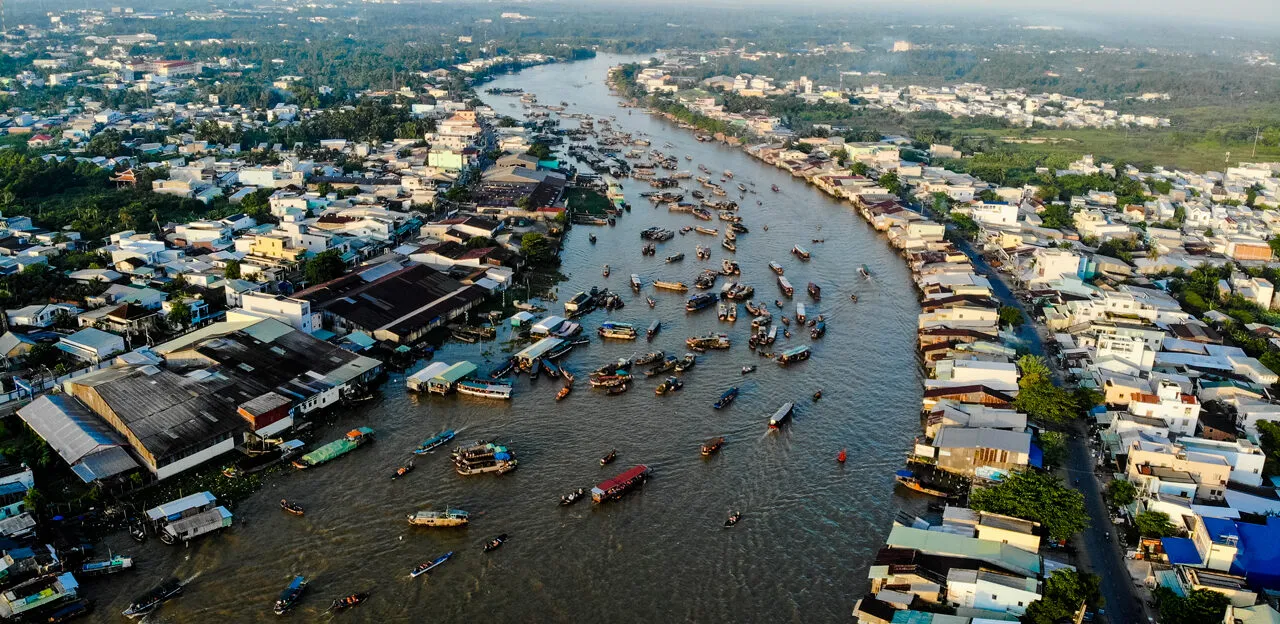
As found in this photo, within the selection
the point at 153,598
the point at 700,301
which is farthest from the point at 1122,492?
the point at 153,598

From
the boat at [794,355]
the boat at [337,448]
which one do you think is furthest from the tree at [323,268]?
the boat at [794,355]

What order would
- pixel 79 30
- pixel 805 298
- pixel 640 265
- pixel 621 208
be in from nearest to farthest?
pixel 805 298 < pixel 640 265 < pixel 621 208 < pixel 79 30

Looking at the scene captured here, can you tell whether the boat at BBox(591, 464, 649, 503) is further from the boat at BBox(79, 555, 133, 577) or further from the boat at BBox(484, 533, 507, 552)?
the boat at BBox(79, 555, 133, 577)

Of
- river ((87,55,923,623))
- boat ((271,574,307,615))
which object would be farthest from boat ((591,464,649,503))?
boat ((271,574,307,615))

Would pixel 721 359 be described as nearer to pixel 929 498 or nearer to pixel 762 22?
pixel 929 498

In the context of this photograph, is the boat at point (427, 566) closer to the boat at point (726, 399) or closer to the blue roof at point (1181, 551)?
the boat at point (726, 399)

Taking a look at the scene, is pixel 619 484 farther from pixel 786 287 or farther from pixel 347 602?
pixel 786 287

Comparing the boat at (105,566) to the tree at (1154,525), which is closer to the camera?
the boat at (105,566)

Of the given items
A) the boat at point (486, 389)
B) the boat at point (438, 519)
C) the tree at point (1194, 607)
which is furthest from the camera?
the boat at point (486, 389)

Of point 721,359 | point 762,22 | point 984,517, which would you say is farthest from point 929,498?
point 762,22
